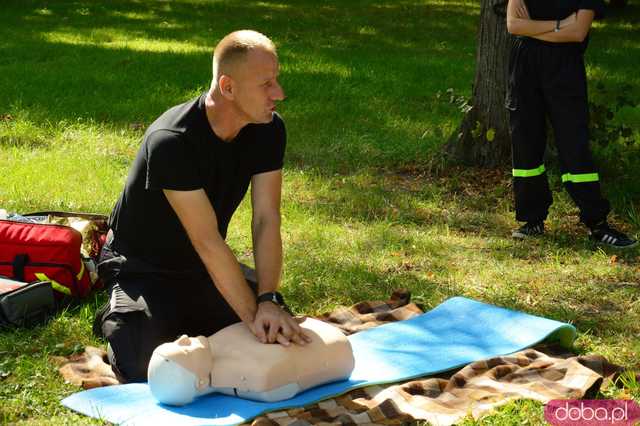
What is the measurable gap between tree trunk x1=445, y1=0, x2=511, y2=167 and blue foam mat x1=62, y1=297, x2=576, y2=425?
2715 mm

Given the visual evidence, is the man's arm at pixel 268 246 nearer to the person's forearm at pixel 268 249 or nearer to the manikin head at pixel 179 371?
the person's forearm at pixel 268 249

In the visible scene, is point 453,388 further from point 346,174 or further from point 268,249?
point 346,174

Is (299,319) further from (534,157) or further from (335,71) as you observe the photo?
(335,71)

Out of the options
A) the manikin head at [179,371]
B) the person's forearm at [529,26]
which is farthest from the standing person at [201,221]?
the person's forearm at [529,26]

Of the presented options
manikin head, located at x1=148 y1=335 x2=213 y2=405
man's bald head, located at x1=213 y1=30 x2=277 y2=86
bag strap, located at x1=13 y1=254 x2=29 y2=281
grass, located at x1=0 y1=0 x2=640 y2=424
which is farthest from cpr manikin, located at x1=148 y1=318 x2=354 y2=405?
bag strap, located at x1=13 y1=254 x2=29 y2=281

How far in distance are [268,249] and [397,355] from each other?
2.44ft

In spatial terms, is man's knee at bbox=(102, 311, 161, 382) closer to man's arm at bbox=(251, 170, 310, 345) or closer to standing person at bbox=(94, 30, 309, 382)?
standing person at bbox=(94, 30, 309, 382)

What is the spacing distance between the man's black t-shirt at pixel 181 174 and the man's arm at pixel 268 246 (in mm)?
71

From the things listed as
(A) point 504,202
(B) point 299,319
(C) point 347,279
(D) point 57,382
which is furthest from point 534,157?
(D) point 57,382

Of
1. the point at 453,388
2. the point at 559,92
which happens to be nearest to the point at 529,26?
the point at 559,92

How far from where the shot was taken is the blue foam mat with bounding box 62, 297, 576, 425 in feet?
A: 12.4

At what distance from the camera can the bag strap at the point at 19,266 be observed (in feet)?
16.2

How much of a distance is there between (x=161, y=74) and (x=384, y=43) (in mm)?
3956

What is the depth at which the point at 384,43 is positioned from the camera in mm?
13812
